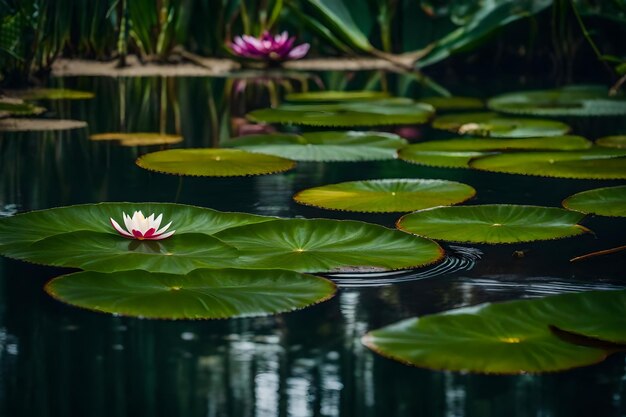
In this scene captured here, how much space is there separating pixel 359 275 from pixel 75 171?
1514mm

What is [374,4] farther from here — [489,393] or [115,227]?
[489,393]

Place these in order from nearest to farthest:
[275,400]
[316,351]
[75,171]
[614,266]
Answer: [275,400], [316,351], [614,266], [75,171]

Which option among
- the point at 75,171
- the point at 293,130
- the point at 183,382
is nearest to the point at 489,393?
the point at 183,382

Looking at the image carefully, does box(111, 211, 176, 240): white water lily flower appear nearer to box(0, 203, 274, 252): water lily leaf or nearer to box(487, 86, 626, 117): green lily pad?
box(0, 203, 274, 252): water lily leaf

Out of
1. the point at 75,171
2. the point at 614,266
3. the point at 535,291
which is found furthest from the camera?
the point at 75,171

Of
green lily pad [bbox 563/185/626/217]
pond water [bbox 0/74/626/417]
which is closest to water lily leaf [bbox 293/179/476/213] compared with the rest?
pond water [bbox 0/74/626/417]

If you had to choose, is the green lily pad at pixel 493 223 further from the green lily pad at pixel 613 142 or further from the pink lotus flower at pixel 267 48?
the pink lotus flower at pixel 267 48

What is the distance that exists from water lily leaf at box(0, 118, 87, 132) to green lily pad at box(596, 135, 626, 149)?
1882 millimetres

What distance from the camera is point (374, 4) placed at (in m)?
7.71

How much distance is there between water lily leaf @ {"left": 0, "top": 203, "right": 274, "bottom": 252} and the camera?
→ 8.44 feet

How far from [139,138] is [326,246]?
1952 mm

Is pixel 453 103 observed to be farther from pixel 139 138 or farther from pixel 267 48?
pixel 267 48

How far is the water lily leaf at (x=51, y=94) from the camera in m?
5.41

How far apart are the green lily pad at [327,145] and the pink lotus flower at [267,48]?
2.95 metres
